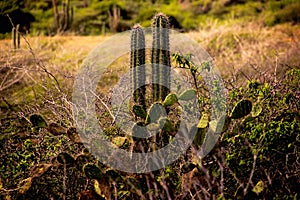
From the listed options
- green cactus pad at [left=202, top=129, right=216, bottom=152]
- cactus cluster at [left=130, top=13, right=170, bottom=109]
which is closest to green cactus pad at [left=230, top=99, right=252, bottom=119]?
green cactus pad at [left=202, top=129, right=216, bottom=152]

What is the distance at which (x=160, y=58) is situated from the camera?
3.91 metres

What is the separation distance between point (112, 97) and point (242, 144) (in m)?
1.53

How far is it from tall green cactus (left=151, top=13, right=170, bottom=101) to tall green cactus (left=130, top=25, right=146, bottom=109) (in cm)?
10

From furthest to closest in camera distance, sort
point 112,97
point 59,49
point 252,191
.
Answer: point 59,49 < point 112,97 < point 252,191

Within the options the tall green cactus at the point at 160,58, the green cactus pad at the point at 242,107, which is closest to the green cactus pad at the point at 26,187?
the tall green cactus at the point at 160,58

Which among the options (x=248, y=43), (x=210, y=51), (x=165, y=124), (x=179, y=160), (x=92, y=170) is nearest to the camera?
(x=92, y=170)

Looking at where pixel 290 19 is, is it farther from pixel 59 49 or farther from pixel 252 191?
pixel 252 191

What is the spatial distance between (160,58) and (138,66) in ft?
0.67

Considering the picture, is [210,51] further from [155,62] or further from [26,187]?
[26,187]

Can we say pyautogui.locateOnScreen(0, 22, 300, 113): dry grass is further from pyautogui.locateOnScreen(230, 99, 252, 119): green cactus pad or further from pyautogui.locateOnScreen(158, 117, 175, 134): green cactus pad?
pyautogui.locateOnScreen(230, 99, 252, 119): green cactus pad

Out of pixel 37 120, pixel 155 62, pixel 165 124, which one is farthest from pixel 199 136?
pixel 37 120

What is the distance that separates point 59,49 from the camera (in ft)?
33.7

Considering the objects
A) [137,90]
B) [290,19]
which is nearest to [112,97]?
[137,90]

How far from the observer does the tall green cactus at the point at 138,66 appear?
12.9ft
